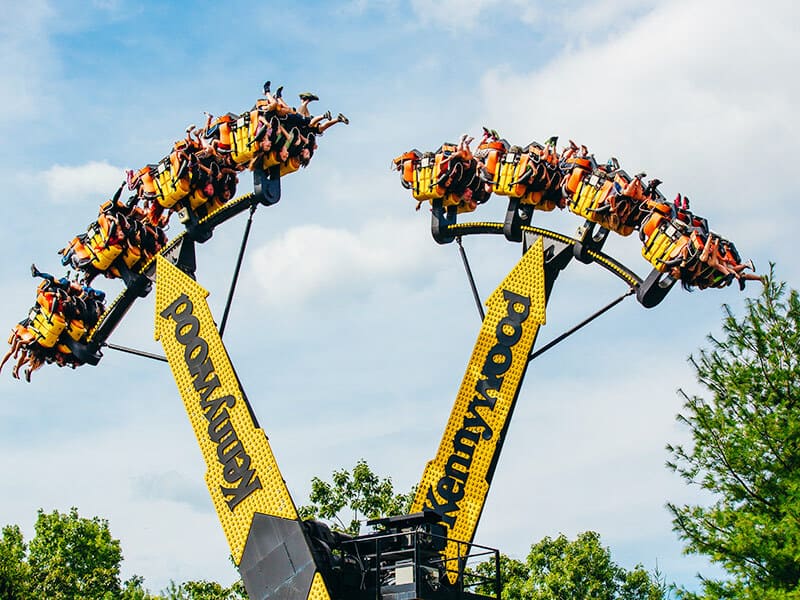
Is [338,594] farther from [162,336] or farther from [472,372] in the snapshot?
[162,336]

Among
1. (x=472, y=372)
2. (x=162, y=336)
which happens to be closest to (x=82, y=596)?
(x=162, y=336)

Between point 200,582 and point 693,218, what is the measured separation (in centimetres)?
2158

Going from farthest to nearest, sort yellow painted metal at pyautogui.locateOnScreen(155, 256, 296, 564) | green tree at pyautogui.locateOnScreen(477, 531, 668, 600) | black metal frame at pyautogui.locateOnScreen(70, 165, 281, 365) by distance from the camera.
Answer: green tree at pyautogui.locateOnScreen(477, 531, 668, 600) < black metal frame at pyautogui.locateOnScreen(70, 165, 281, 365) < yellow painted metal at pyautogui.locateOnScreen(155, 256, 296, 564)

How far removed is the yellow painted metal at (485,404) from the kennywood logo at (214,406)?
10.8ft

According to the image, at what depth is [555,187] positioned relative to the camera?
2505cm

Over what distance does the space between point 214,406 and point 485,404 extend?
5.25m

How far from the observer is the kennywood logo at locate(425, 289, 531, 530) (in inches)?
920

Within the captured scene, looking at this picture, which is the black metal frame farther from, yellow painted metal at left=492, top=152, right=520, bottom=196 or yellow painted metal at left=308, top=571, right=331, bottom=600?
yellow painted metal at left=308, top=571, right=331, bottom=600

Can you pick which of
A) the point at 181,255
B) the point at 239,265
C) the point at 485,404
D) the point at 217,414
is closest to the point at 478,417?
the point at 485,404

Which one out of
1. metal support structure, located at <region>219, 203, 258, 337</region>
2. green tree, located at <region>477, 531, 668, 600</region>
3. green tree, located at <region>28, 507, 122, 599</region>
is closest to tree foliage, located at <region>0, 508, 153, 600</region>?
green tree, located at <region>28, 507, 122, 599</region>

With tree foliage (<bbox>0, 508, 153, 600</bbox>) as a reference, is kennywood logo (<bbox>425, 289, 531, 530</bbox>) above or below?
below

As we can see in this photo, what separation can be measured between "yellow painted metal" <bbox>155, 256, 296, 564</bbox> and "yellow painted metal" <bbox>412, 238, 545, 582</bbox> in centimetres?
292

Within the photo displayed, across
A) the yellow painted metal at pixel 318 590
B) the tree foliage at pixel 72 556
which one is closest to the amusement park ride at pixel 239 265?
the yellow painted metal at pixel 318 590

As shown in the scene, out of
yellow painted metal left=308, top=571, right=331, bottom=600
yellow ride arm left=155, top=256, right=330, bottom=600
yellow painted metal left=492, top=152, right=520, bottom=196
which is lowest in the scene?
yellow painted metal left=308, top=571, right=331, bottom=600
